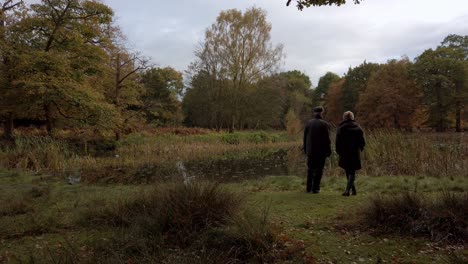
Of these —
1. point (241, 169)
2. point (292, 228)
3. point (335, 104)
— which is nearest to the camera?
point (292, 228)

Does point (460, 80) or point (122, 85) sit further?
point (460, 80)

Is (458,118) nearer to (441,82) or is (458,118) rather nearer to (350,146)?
(441,82)

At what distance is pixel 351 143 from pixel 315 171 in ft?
3.09

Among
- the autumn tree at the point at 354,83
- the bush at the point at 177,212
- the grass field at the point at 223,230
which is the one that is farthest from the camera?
the autumn tree at the point at 354,83

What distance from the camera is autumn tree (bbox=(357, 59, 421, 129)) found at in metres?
35.3

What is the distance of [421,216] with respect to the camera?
4.32 m

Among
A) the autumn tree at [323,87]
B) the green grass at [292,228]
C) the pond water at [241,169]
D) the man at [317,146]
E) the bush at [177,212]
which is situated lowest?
the pond water at [241,169]

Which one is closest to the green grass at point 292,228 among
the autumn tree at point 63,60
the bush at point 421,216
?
the bush at point 421,216

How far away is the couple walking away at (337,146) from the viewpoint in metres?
6.78

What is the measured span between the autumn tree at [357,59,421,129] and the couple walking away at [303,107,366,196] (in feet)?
98.9

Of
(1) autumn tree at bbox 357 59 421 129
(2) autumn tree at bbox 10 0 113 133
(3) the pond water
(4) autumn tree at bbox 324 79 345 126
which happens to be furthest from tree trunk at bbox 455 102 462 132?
(2) autumn tree at bbox 10 0 113 133

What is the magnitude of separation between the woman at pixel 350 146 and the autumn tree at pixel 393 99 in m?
30.1

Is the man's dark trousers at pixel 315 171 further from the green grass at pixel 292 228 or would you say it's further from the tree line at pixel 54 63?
the tree line at pixel 54 63

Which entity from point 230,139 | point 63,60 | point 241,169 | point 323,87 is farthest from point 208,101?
point 323,87
